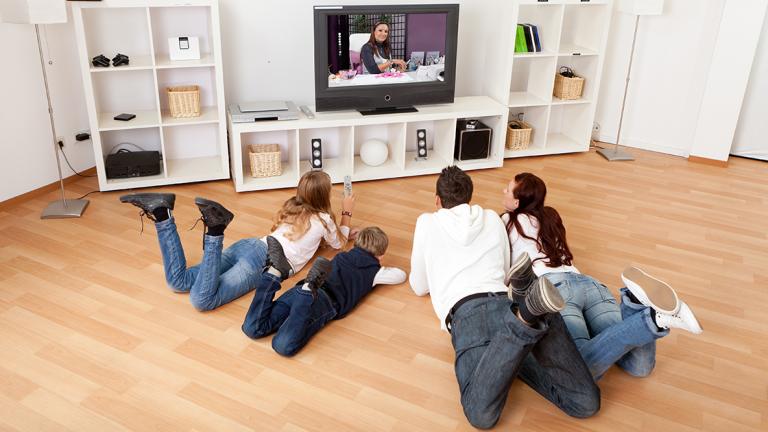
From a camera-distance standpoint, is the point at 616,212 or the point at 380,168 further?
the point at 380,168

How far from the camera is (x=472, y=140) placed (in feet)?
16.8

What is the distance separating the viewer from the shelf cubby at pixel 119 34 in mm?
4434

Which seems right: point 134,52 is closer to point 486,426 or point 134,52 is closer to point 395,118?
point 395,118

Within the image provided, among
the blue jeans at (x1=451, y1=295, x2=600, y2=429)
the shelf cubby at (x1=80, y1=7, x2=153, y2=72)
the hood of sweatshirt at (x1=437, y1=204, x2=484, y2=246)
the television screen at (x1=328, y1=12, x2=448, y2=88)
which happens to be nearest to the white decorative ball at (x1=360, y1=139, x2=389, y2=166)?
the television screen at (x1=328, y1=12, x2=448, y2=88)

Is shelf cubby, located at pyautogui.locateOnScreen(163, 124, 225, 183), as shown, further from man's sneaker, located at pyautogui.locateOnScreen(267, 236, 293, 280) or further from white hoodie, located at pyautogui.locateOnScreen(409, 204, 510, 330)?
white hoodie, located at pyautogui.locateOnScreen(409, 204, 510, 330)

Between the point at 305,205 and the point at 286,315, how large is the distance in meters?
0.71

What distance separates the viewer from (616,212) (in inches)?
179

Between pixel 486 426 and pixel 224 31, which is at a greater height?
pixel 224 31

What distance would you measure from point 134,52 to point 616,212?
3587 mm

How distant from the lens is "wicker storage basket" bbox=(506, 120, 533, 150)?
5431 mm

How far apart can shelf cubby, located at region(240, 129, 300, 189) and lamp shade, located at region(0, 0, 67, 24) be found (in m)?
1.41

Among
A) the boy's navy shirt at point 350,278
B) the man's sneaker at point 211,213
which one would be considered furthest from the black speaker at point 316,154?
the man's sneaker at point 211,213

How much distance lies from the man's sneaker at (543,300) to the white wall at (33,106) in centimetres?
→ 372

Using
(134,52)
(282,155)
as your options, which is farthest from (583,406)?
(134,52)
